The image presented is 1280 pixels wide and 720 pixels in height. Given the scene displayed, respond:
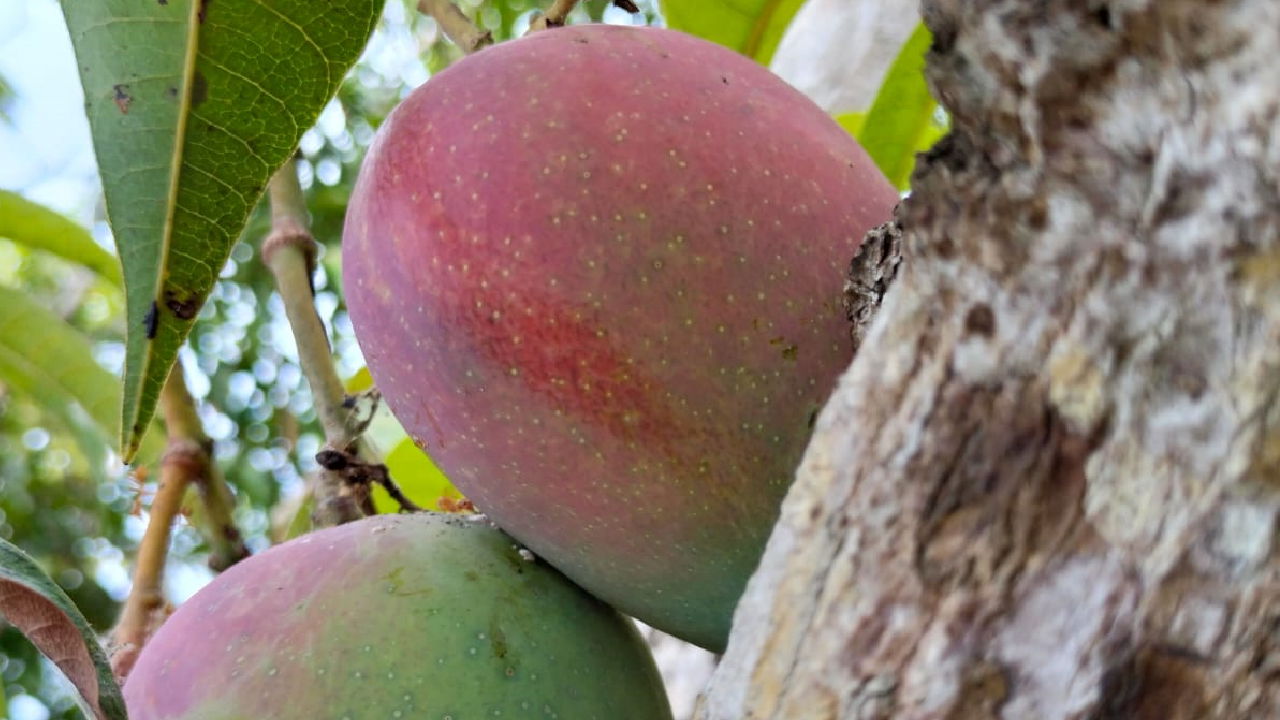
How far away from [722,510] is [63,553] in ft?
9.77

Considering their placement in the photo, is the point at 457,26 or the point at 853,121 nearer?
the point at 457,26

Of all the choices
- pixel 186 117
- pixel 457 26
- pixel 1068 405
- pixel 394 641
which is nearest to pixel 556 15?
pixel 457 26

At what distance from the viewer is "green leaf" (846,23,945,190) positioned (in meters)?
0.94

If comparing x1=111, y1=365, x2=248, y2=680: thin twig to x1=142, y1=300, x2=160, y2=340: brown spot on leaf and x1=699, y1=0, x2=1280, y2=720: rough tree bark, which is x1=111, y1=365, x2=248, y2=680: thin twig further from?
x1=699, y1=0, x2=1280, y2=720: rough tree bark

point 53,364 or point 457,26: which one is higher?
point 457,26

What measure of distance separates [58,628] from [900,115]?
0.72 m

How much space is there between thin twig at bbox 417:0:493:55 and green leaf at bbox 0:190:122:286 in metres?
0.45

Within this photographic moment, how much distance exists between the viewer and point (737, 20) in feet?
3.29

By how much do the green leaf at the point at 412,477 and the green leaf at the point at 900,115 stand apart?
438 mm

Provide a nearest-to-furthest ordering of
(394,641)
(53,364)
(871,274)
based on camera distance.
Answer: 1. (871,274)
2. (394,641)
3. (53,364)

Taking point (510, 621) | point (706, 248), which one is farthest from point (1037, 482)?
point (510, 621)

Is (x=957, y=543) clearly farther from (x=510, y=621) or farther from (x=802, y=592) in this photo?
(x=510, y=621)

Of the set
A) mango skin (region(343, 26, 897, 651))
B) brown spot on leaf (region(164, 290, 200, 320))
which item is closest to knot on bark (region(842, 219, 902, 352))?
mango skin (region(343, 26, 897, 651))

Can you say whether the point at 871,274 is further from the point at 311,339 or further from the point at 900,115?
the point at 900,115
